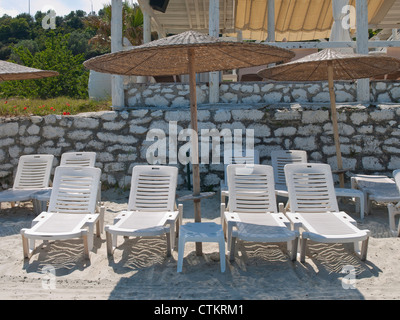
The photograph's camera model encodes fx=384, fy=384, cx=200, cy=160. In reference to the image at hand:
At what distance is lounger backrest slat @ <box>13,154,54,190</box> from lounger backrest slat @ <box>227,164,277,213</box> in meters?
3.72

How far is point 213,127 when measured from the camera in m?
7.90

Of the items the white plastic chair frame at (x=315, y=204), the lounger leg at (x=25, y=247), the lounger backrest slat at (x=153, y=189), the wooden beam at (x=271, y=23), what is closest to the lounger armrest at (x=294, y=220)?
the white plastic chair frame at (x=315, y=204)

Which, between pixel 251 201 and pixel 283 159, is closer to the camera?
pixel 251 201

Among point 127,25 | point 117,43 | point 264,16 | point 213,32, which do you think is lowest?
point 117,43

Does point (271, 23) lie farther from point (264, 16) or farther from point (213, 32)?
point (213, 32)

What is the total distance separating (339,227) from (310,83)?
14.9 ft

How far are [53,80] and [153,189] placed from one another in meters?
11.8

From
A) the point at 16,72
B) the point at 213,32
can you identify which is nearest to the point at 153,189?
the point at 16,72

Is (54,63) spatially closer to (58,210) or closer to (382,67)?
(58,210)

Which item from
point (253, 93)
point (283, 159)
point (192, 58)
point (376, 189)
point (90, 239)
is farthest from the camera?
point (253, 93)

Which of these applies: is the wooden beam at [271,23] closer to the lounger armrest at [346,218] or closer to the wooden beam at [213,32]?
the wooden beam at [213,32]

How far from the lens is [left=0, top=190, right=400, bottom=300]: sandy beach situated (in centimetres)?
386

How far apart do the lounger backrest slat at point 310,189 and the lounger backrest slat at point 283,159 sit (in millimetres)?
1550
